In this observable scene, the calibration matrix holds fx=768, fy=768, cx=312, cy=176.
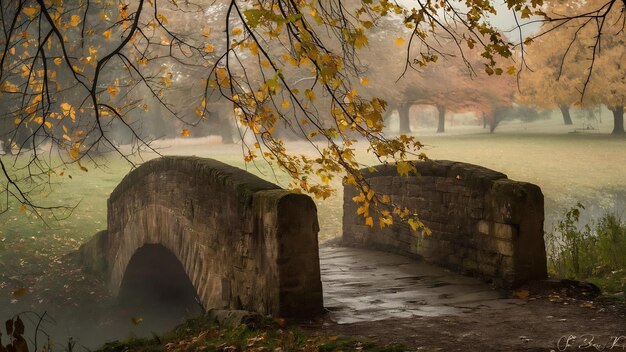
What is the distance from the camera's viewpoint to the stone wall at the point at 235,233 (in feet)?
24.0

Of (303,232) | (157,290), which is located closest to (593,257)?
(303,232)

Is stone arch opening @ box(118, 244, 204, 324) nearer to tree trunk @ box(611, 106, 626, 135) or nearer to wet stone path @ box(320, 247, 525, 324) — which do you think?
wet stone path @ box(320, 247, 525, 324)

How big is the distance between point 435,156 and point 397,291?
72.7 feet

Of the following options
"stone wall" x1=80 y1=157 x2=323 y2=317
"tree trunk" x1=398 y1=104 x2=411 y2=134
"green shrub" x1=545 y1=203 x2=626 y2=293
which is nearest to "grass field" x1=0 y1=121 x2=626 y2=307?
"green shrub" x1=545 y1=203 x2=626 y2=293

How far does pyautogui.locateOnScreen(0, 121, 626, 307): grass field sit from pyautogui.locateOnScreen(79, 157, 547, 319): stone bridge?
4.08 metres

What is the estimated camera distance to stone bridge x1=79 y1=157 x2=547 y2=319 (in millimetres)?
7383

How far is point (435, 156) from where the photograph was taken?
30.4 meters

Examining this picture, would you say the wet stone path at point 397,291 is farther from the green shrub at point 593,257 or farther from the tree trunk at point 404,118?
the tree trunk at point 404,118

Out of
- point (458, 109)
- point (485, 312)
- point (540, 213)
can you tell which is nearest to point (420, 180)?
point (540, 213)

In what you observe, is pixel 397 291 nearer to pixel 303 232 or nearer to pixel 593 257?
pixel 303 232

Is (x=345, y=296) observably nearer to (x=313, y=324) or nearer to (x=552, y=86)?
(x=313, y=324)

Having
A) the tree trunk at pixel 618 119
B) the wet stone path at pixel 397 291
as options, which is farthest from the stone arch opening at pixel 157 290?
the tree trunk at pixel 618 119

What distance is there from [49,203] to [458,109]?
77.3 feet

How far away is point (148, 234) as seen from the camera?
1311 cm
